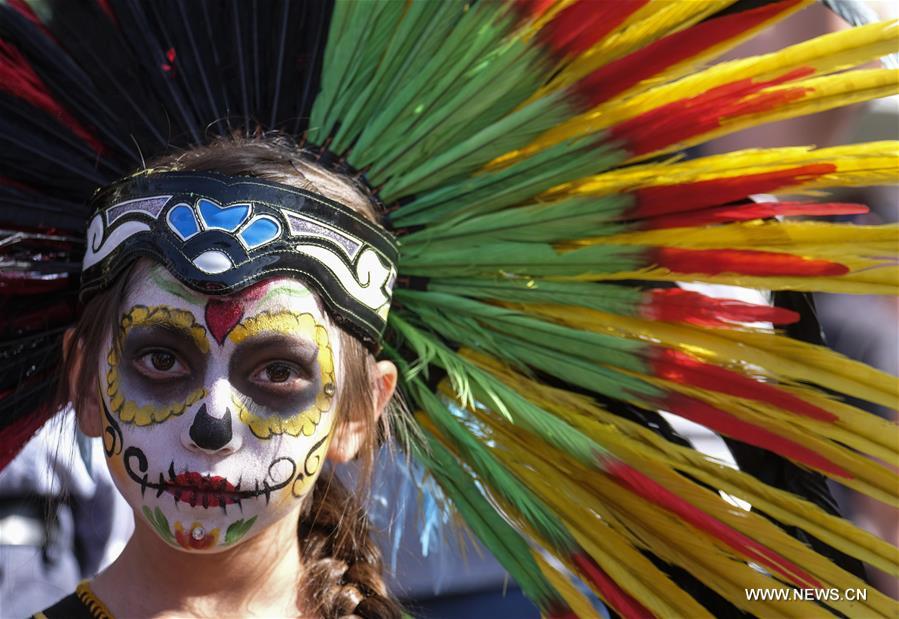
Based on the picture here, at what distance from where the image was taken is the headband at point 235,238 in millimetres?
1705

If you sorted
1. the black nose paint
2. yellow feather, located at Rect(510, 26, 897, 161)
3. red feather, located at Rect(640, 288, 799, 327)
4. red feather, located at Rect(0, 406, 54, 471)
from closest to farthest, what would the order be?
the black nose paint → yellow feather, located at Rect(510, 26, 897, 161) → red feather, located at Rect(640, 288, 799, 327) → red feather, located at Rect(0, 406, 54, 471)

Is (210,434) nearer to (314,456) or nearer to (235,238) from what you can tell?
(314,456)

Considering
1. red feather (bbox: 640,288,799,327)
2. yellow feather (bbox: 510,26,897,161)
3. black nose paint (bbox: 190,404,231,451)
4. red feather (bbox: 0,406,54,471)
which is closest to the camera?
black nose paint (bbox: 190,404,231,451)

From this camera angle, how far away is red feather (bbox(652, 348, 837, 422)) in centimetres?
187

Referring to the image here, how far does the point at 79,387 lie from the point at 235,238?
0.43m

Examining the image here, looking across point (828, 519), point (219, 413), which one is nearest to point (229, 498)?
point (219, 413)

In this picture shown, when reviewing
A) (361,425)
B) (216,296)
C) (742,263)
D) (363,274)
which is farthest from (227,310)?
(742,263)

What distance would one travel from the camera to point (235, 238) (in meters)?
1.71

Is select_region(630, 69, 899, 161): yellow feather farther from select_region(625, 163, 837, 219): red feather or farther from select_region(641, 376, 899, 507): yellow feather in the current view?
select_region(641, 376, 899, 507): yellow feather

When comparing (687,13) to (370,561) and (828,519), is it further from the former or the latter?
(370,561)

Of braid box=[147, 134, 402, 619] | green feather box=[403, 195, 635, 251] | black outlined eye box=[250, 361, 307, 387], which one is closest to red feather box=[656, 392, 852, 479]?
green feather box=[403, 195, 635, 251]

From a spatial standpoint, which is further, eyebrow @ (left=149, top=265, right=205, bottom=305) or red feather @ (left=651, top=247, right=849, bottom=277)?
red feather @ (left=651, top=247, right=849, bottom=277)

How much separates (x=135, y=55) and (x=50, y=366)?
0.60m

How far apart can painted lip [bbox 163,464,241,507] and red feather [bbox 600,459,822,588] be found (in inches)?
26.4
